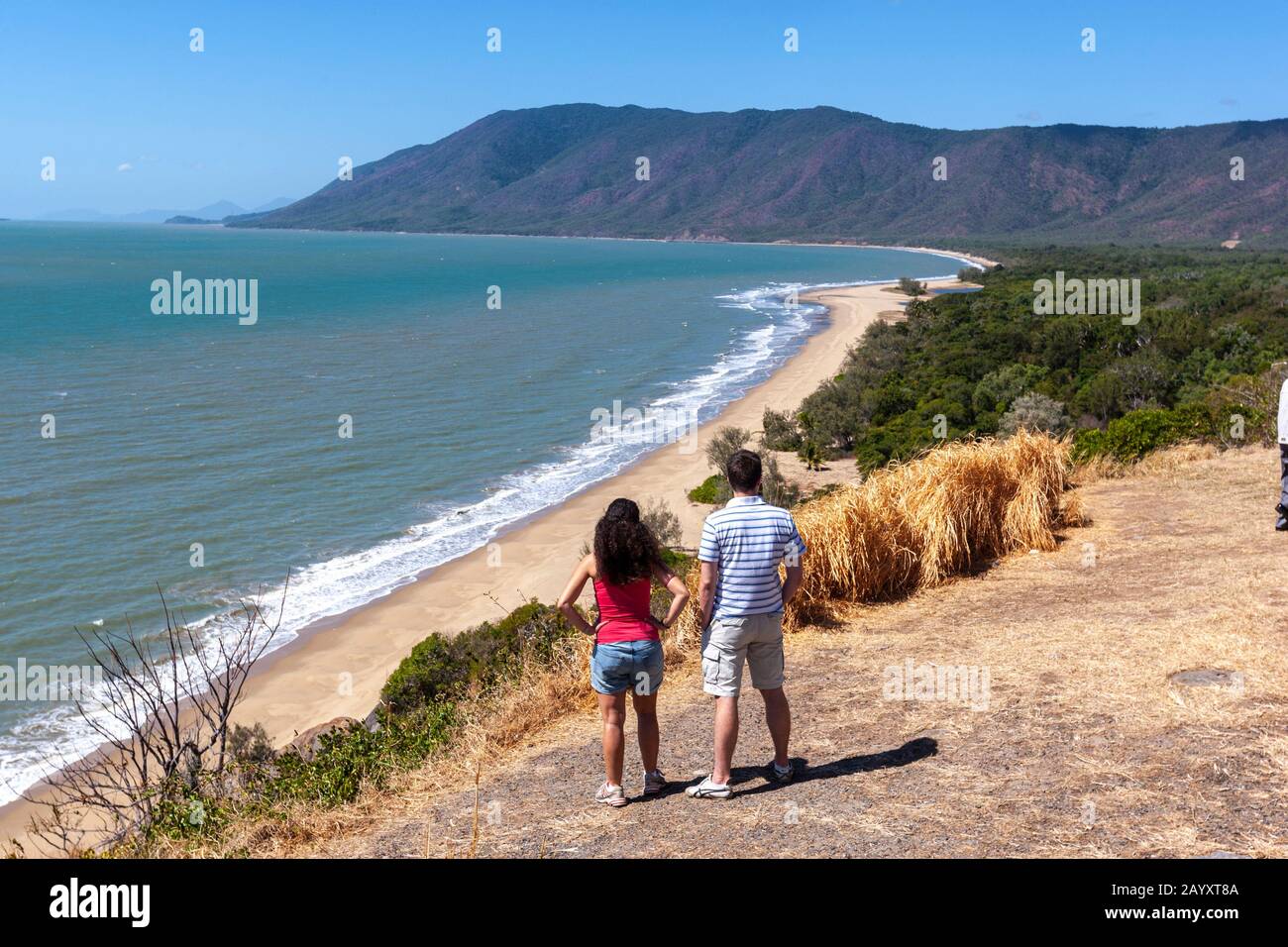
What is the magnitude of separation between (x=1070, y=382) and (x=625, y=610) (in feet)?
73.2

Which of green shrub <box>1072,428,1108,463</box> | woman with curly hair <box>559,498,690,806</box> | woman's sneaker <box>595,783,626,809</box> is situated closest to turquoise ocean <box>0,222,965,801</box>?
woman's sneaker <box>595,783,626,809</box>

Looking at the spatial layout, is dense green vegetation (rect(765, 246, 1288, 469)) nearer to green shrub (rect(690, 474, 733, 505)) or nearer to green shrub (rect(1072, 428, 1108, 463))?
green shrub (rect(1072, 428, 1108, 463))

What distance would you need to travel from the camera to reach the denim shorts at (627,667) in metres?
4.85

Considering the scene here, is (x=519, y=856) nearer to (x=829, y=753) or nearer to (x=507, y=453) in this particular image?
(x=829, y=753)

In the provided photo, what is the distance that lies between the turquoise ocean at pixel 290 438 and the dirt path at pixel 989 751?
7.99 meters

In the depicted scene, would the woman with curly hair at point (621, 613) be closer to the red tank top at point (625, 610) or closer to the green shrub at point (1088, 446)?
the red tank top at point (625, 610)

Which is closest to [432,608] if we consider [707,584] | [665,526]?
[665,526]

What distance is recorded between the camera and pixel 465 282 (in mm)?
97938

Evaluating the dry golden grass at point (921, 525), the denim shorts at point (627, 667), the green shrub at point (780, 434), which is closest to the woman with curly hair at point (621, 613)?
the denim shorts at point (627, 667)

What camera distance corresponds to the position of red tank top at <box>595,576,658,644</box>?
4.82 meters

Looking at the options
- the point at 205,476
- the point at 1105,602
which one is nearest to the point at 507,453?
the point at 205,476

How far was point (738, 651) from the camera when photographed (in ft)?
16.0

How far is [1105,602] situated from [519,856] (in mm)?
4831

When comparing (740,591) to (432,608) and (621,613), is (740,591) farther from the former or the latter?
(432,608)
